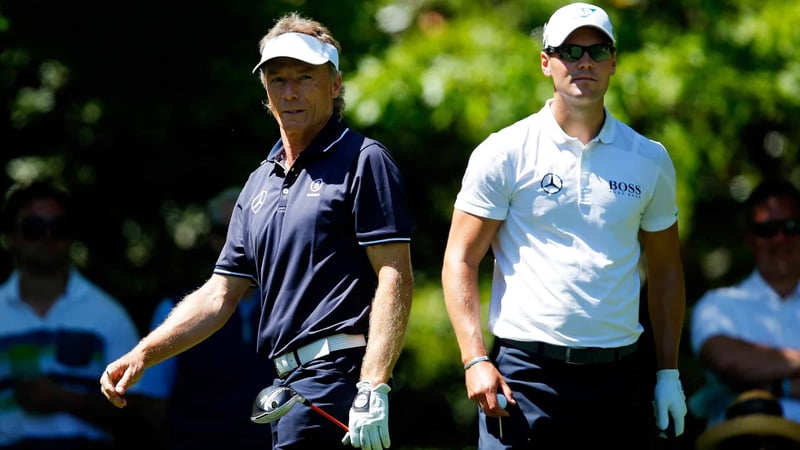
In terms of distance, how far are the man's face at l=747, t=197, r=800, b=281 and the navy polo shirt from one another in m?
3.37

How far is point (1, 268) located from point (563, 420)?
16.5 feet

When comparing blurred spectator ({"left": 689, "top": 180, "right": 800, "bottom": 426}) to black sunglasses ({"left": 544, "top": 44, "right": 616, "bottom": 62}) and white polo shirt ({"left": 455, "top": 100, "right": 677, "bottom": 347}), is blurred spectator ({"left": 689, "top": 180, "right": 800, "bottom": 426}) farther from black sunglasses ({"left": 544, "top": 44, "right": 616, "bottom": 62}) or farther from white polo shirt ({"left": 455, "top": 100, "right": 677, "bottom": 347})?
black sunglasses ({"left": 544, "top": 44, "right": 616, "bottom": 62})

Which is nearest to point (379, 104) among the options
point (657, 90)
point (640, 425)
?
point (657, 90)

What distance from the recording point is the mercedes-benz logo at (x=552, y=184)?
15.0 ft

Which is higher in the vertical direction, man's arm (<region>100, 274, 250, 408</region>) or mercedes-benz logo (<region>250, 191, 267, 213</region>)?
mercedes-benz logo (<region>250, 191, 267, 213</region>)

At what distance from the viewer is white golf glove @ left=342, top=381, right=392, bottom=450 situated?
4.26 m

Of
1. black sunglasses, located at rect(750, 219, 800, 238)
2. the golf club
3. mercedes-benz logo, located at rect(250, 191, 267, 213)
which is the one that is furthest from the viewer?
black sunglasses, located at rect(750, 219, 800, 238)

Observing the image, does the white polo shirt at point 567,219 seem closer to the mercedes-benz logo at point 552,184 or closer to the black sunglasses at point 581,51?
the mercedes-benz logo at point 552,184

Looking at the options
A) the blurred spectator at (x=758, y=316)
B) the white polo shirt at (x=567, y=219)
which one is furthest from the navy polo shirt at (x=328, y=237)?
the blurred spectator at (x=758, y=316)

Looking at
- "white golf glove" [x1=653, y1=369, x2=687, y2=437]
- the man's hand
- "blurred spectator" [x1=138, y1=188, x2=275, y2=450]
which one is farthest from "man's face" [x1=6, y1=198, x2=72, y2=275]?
"white golf glove" [x1=653, y1=369, x2=687, y2=437]

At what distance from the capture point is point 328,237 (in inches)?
177

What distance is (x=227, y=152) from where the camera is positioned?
346 inches

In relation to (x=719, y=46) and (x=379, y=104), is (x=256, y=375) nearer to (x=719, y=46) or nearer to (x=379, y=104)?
(x=379, y=104)

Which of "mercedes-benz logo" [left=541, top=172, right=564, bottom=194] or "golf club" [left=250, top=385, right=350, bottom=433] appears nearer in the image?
"golf club" [left=250, top=385, right=350, bottom=433]
